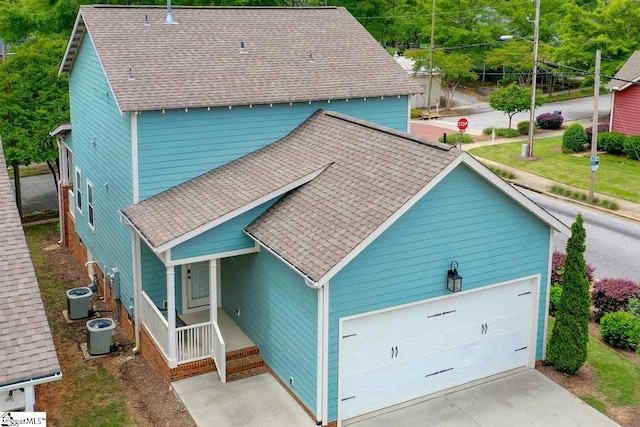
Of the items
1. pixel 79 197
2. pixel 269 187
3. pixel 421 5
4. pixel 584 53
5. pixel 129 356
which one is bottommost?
pixel 129 356

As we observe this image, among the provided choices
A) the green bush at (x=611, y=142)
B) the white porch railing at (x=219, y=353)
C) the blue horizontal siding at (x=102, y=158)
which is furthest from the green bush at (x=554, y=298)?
the green bush at (x=611, y=142)

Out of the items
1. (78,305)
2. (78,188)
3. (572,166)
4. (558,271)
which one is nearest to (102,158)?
(78,305)

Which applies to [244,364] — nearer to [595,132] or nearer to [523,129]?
[595,132]

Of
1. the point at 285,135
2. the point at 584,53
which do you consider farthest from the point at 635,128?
the point at 285,135

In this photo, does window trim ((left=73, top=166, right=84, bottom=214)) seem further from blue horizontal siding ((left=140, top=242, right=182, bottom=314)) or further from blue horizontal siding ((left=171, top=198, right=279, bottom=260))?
blue horizontal siding ((left=171, top=198, right=279, bottom=260))

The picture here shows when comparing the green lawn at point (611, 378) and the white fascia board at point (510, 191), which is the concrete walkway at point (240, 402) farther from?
the green lawn at point (611, 378)

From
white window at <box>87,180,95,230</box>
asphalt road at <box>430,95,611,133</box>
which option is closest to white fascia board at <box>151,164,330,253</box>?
white window at <box>87,180,95,230</box>

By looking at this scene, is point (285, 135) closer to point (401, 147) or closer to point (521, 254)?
point (401, 147)
